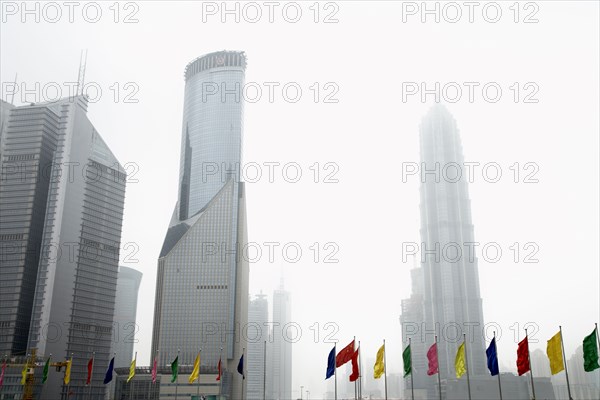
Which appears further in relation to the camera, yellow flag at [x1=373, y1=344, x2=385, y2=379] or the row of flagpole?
yellow flag at [x1=373, y1=344, x2=385, y2=379]

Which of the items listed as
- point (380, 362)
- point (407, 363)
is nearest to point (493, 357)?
point (407, 363)

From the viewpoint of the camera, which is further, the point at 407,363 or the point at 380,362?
the point at 380,362

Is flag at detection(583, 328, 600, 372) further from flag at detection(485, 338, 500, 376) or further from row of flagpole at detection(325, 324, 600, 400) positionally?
flag at detection(485, 338, 500, 376)

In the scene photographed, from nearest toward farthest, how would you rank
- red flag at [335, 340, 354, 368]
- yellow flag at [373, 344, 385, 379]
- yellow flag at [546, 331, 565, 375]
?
yellow flag at [546, 331, 565, 375]
yellow flag at [373, 344, 385, 379]
red flag at [335, 340, 354, 368]

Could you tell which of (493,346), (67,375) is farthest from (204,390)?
(493,346)

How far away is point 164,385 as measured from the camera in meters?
197

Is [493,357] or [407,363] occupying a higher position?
[493,357]

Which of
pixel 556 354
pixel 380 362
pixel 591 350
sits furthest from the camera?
pixel 380 362

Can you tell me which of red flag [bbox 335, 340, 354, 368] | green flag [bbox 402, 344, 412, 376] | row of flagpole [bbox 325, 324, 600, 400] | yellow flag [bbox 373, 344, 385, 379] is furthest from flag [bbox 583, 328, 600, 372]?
red flag [bbox 335, 340, 354, 368]

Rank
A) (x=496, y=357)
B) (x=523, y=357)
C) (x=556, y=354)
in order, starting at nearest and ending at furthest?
1. (x=556, y=354)
2. (x=523, y=357)
3. (x=496, y=357)

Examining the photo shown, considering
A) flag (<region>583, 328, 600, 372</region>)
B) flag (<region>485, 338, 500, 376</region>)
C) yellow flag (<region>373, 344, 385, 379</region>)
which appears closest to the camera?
flag (<region>583, 328, 600, 372</region>)

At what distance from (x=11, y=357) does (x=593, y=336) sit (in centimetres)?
19598

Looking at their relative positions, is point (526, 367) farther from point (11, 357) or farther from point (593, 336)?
point (11, 357)

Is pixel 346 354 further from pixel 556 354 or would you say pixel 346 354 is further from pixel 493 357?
pixel 556 354
